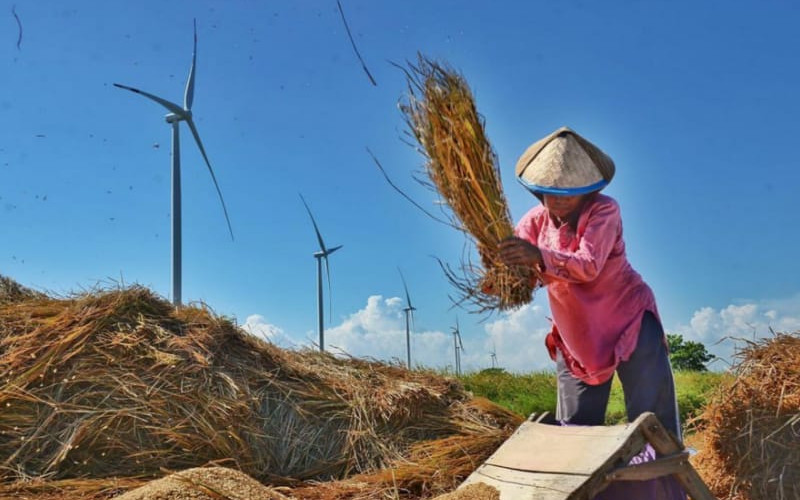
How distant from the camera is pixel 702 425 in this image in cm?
385

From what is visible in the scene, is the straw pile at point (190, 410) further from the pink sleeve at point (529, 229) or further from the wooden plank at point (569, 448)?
the pink sleeve at point (529, 229)

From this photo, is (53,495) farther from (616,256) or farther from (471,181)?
(616,256)

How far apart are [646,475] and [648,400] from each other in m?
0.38

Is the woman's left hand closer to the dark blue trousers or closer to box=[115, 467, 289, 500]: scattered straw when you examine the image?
the dark blue trousers

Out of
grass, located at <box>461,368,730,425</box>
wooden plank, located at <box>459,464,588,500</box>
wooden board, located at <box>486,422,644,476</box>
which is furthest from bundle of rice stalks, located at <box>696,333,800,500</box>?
grass, located at <box>461,368,730,425</box>

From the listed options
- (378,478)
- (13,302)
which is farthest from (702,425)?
(13,302)

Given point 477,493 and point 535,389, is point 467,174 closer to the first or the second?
point 477,493

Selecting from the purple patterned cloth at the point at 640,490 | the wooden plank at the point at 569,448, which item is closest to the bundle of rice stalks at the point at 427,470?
the wooden plank at the point at 569,448

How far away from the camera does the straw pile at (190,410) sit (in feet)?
14.4

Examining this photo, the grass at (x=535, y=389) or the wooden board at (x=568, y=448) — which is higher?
the grass at (x=535, y=389)

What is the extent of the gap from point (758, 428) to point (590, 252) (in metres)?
1.52

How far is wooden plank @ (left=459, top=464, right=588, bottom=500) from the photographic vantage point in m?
2.34

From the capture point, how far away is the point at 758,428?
3521 mm

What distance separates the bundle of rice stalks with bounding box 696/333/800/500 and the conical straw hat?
4.63 ft
